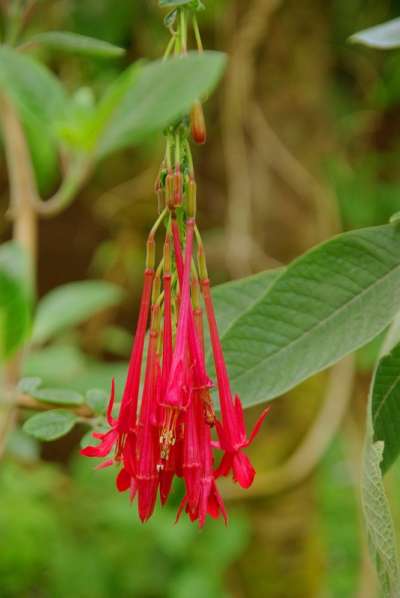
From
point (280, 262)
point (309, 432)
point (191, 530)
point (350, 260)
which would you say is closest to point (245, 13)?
point (280, 262)

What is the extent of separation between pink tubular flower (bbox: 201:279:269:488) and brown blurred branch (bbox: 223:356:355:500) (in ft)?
3.21

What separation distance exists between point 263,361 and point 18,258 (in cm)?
34

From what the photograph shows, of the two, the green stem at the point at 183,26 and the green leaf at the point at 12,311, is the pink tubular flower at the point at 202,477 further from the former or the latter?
the green leaf at the point at 12,311

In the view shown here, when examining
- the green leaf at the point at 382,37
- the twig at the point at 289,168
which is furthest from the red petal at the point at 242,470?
the twig at the point at 289,168

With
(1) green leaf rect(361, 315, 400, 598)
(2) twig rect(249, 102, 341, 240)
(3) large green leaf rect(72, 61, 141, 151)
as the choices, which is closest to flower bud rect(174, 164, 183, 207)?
(1) green leaf rect(361, 315, 400, 598)

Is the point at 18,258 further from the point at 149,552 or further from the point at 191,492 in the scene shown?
the point at 149,552

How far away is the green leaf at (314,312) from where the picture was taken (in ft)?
1.16

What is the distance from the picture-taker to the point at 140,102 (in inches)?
19.7

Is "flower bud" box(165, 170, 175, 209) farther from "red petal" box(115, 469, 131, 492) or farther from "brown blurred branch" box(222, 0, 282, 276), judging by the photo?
"brown blurred branch" box(222, 0, 282, 276)

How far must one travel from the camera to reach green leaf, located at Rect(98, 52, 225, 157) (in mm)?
385

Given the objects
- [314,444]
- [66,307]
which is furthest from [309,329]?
[314,444]

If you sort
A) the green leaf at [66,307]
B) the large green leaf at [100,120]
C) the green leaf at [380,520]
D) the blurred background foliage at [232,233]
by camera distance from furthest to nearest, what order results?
the blurred background foliage at [232,233] → the green leaf at [66,307] → the large green leaf at [100,120] → the green leaf at [380,520]

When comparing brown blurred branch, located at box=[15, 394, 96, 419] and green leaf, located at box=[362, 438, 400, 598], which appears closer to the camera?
green leaf, located at box=[362, 438, 400, 598]

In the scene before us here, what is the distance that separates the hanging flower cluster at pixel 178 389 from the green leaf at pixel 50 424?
2.5 inches
